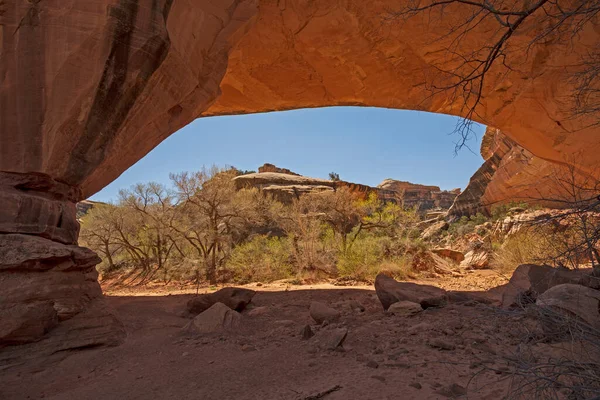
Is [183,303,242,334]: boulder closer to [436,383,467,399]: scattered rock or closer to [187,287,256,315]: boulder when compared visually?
[187,287,256,315]: boulder

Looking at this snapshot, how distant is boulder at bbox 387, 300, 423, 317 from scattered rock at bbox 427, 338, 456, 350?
105cm

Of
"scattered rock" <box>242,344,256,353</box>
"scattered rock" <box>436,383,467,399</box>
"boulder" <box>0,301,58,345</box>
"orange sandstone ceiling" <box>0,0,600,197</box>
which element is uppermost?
"orange sandstone ceiling" <box>0,0,600,197</box>

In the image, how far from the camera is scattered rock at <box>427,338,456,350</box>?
3.03 meters

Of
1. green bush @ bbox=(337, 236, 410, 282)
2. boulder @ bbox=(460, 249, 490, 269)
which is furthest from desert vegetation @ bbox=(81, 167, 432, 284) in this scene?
boulder @ bbox=(460, 249, 490, 269)

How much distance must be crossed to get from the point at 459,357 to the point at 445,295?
1865 mm

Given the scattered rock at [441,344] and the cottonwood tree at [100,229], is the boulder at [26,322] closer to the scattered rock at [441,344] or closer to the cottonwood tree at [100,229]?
the scattered rock at [441,344]

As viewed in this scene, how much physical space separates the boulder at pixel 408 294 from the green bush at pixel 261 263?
5.68 metres

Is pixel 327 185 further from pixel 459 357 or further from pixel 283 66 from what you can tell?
pixel 459 357

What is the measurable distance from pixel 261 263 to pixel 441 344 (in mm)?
8019

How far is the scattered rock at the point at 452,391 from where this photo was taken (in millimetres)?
2217

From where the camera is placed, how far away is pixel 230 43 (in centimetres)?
563

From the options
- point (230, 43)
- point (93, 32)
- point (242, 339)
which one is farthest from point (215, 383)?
point (230, 43)

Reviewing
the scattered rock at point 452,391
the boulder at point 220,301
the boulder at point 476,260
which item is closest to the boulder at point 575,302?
the scattered rock at point 452,391

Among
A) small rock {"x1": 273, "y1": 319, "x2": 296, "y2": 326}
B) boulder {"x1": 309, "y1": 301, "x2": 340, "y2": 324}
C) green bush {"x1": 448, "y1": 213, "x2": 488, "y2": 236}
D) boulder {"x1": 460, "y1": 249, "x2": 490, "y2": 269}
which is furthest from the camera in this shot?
green bush {"x1": 448, "y1": 213, "x2": 488, "y2": 236}
